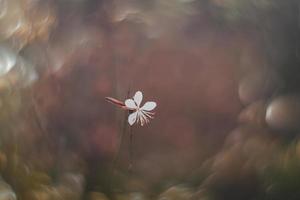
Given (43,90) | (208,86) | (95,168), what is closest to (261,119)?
(208,86)

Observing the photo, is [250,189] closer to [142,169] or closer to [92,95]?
[142,169]

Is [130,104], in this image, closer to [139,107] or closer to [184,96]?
[139,107]

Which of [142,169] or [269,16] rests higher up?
[269,16]

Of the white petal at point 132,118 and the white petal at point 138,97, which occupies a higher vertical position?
the white petal at point 138,97

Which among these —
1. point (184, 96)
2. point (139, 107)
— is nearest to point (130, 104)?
point (139, 107)

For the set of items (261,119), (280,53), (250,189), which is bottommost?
(250,189)

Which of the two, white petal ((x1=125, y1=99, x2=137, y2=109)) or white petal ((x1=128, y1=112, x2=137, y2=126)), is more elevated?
white petal ((x1=125, y1=99, x2=137, y2=109))

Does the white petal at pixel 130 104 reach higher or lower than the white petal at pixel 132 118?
higher

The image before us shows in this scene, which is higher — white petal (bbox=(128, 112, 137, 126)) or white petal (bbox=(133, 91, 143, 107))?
white petal (bbox=(133, 91, 143, 107))
